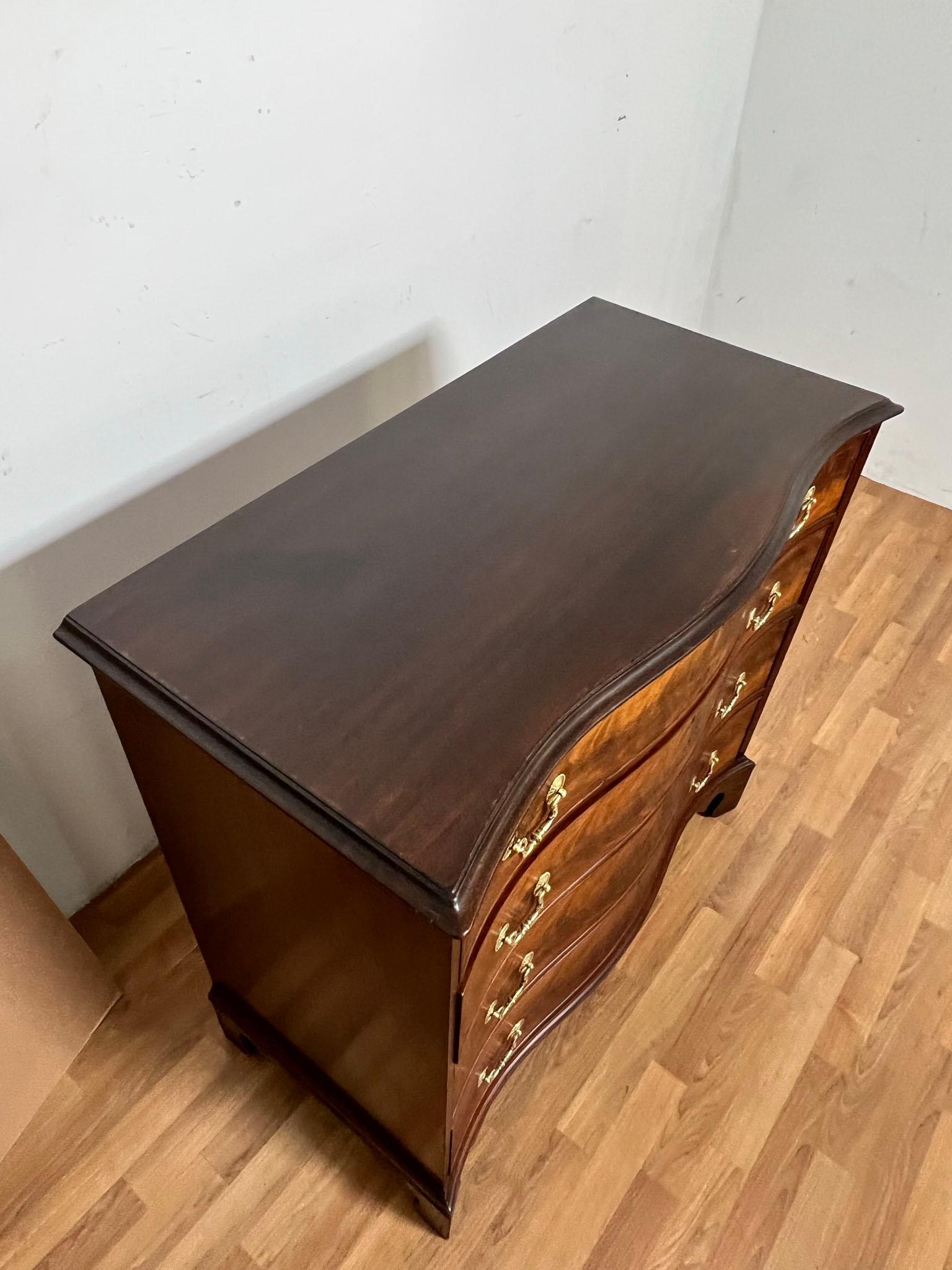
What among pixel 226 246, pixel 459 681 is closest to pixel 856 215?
pixel 226 246

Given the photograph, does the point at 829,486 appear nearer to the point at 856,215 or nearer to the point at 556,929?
the point at 556,929

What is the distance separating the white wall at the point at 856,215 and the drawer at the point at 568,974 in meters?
1.49

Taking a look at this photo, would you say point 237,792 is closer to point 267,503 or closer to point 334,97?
Result: point 267,503

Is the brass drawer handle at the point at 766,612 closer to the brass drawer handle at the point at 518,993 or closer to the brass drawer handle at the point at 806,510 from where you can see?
the brass drawer handle at the point at 806,510

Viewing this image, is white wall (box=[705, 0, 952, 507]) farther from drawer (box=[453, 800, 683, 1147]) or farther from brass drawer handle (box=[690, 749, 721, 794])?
drawer (box=[453, 800, 683, 1147])

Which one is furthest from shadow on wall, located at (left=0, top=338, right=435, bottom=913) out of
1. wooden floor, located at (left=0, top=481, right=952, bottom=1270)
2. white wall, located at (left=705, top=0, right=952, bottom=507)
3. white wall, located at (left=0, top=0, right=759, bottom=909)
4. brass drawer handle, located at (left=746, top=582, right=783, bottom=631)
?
white wall, located at (left=705, top=0, right=952, bottom=507)

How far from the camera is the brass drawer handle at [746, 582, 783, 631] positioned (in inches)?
43.9

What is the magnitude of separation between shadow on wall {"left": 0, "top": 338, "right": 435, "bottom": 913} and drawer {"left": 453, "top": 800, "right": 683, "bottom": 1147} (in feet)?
2.26

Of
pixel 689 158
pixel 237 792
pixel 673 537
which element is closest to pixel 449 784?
pixel 237 792

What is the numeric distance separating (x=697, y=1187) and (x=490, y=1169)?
28 cm

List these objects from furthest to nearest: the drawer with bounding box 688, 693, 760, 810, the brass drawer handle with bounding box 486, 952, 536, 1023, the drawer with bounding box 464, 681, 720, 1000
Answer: the drawer with bounding box 688, 693, 760, 810
the brass drawer handle with bounding box 486, 952, 536, 1023
the drawer with bounding box 464, 681, 720, 1000

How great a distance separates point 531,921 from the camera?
2.83 feet

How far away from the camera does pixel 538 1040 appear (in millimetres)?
1162

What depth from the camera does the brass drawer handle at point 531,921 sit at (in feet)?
2.69
